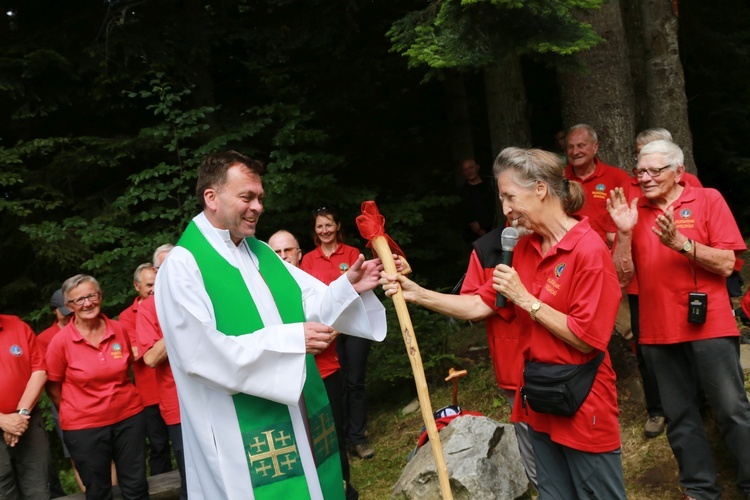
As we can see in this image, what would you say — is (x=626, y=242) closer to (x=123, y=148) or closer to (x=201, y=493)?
(x=201, y=493)

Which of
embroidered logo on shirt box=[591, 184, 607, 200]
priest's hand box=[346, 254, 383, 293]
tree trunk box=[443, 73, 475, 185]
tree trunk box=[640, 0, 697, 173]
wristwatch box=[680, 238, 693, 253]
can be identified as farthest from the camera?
tree trunk box=[443, 73, 475, 185]

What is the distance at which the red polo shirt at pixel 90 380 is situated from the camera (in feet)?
20.2

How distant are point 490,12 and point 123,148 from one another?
5098mm

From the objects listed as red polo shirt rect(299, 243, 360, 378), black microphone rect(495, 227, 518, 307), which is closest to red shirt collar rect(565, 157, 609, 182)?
red polo shirt rect(299, 243, 360, 378)

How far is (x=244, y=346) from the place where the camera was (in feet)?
12.1

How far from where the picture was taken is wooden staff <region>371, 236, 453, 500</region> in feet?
12.3

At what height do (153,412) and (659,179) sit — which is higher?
(659,179)

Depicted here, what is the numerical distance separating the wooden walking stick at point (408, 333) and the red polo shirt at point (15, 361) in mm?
3540

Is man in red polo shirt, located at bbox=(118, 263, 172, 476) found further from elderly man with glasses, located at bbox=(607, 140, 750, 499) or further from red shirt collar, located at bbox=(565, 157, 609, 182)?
elderly man with glasses, located at bbox=(607, 140, 750, 499)

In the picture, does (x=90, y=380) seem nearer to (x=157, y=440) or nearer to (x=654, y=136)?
(x=157, y=440)

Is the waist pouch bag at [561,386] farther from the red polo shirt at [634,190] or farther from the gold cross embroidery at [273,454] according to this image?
the red polo shirt at [634,190]

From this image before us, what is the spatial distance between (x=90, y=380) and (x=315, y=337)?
3.14 metres

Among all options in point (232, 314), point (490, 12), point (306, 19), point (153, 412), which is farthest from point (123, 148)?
point (232, 314)

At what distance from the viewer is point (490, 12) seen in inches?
223
